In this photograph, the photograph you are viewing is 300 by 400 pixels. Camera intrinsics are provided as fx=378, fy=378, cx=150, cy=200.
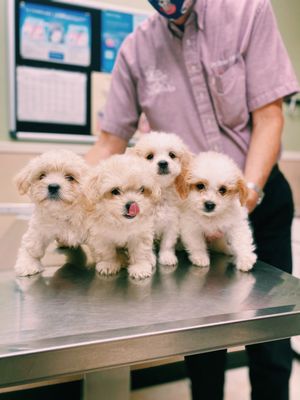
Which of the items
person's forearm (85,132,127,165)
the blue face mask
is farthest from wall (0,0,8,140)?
the blue face mask

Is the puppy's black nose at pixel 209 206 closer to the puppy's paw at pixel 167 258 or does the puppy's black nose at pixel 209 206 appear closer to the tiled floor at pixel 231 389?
the puppy's paw at pixel 167 258

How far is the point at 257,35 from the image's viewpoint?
1018mm

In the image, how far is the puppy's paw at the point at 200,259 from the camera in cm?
87

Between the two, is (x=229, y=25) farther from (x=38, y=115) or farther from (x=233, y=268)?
(x=38, y=115)

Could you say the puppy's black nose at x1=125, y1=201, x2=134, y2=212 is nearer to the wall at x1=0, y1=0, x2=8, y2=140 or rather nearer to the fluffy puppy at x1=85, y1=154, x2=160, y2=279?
the fluffy puppy at x1=85, y1=154, x2=160, y2=279

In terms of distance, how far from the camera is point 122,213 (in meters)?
0.71

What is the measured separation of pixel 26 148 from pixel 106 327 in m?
1.43

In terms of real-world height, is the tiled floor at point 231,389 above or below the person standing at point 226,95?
below

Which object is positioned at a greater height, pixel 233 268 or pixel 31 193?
pixel 31 193

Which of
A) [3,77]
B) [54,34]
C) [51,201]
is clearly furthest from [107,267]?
[54,34]

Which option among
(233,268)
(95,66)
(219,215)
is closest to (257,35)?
(219,215)

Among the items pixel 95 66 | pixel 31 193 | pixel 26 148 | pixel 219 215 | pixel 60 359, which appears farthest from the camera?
pixel 95 66

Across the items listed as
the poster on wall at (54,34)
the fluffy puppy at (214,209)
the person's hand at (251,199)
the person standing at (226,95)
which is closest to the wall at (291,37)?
the poster on wall at (54,34)

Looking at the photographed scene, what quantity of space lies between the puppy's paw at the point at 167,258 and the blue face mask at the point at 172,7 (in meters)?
0.61
